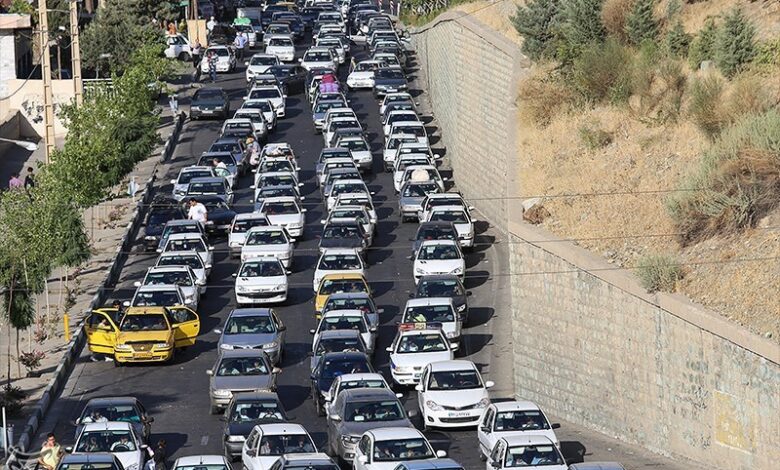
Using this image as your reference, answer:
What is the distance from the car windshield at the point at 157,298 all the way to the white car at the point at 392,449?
1412 centimetres

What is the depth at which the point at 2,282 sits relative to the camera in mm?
46281

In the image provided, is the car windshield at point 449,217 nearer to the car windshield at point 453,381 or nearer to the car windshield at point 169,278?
the car windshield at point 169,278

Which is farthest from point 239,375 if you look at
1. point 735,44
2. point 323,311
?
point 735,44

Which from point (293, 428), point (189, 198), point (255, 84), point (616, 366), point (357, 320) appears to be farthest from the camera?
point (255, 84)

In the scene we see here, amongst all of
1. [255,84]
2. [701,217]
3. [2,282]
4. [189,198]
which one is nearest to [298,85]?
[255,84]

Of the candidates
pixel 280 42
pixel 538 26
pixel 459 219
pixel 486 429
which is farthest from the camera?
pixel 280 42

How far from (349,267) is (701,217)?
12.5 meters

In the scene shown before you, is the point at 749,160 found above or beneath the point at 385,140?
above

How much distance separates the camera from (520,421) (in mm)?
34969

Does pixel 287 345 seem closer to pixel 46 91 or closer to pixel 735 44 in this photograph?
pixel 735 44

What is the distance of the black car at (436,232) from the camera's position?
51.4m

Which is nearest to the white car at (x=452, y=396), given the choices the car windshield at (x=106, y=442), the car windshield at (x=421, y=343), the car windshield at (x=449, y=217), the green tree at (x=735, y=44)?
the car windshield at (x=421, y=343)

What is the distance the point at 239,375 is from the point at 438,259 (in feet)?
37.2

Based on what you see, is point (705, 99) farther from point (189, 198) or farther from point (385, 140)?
point (385, 140)
